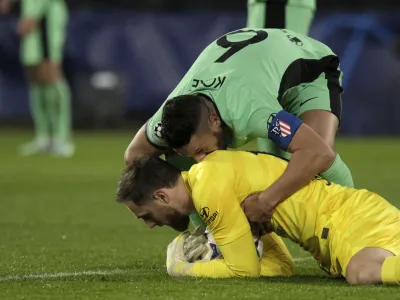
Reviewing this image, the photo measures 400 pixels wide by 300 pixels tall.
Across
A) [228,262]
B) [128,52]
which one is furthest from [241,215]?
[128,52]

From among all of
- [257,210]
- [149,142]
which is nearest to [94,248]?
[149,142]

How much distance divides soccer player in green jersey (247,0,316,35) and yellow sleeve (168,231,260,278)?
9.12 ft

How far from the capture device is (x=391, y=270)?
4680 mm

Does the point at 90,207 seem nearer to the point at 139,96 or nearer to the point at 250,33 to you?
the point at 250,33

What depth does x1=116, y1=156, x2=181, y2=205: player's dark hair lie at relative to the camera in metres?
5.00

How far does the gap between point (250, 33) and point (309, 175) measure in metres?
1.17

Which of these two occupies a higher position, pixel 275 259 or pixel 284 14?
pixel 284 14

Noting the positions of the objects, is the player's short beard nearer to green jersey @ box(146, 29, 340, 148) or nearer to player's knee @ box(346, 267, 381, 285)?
green jersey @ box(146, 29, 340, 148)

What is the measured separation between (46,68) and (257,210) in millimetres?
9766

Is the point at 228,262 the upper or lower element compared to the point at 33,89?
upper

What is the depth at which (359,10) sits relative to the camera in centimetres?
1728

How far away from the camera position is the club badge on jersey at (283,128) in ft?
16.5

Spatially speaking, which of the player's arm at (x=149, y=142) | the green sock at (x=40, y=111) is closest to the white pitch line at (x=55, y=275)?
the player's arm at (x=149, y=142)

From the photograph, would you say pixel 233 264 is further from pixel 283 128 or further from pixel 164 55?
pixel 164 55
